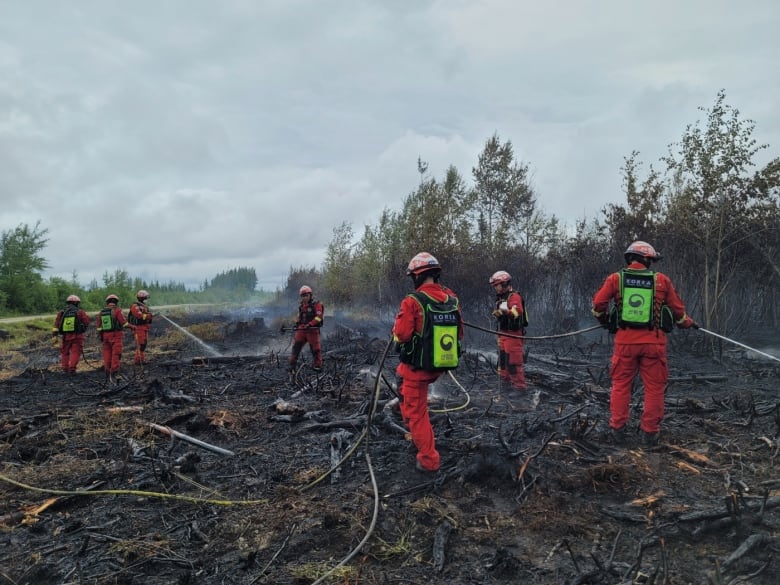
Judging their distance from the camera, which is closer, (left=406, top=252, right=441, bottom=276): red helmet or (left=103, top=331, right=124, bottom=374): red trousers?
(left=406, top=252, right=441, bottom=276): red helmet

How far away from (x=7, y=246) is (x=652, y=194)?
39377 mm

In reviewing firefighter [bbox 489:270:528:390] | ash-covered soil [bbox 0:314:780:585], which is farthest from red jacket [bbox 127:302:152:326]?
firefighter [bbox 489:270:528:390]

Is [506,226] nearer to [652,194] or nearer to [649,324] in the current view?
[652,194]

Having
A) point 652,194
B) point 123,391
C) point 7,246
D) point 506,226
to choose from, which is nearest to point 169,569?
point 123,391

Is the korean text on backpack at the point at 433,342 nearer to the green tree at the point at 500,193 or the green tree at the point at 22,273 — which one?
the green tree at the point at 500,193

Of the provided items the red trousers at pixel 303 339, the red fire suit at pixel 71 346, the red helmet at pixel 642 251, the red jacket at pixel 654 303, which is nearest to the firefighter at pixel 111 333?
the red fire suit at pixel 71 346

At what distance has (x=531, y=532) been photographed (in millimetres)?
3783

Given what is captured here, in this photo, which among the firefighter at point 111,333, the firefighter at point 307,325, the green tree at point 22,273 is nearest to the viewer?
the firefighter at point 307,325

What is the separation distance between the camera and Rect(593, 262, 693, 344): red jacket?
5551 mm

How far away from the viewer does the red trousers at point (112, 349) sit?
11.7 meters

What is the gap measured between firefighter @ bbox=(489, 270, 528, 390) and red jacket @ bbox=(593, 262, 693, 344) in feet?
7.90

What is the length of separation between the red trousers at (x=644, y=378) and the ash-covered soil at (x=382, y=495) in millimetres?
320

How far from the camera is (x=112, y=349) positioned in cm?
1179

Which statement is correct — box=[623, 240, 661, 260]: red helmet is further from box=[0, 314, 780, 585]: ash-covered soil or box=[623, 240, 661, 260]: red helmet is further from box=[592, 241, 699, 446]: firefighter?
box=[0, 314, 780, 585]: ash-covered soil
